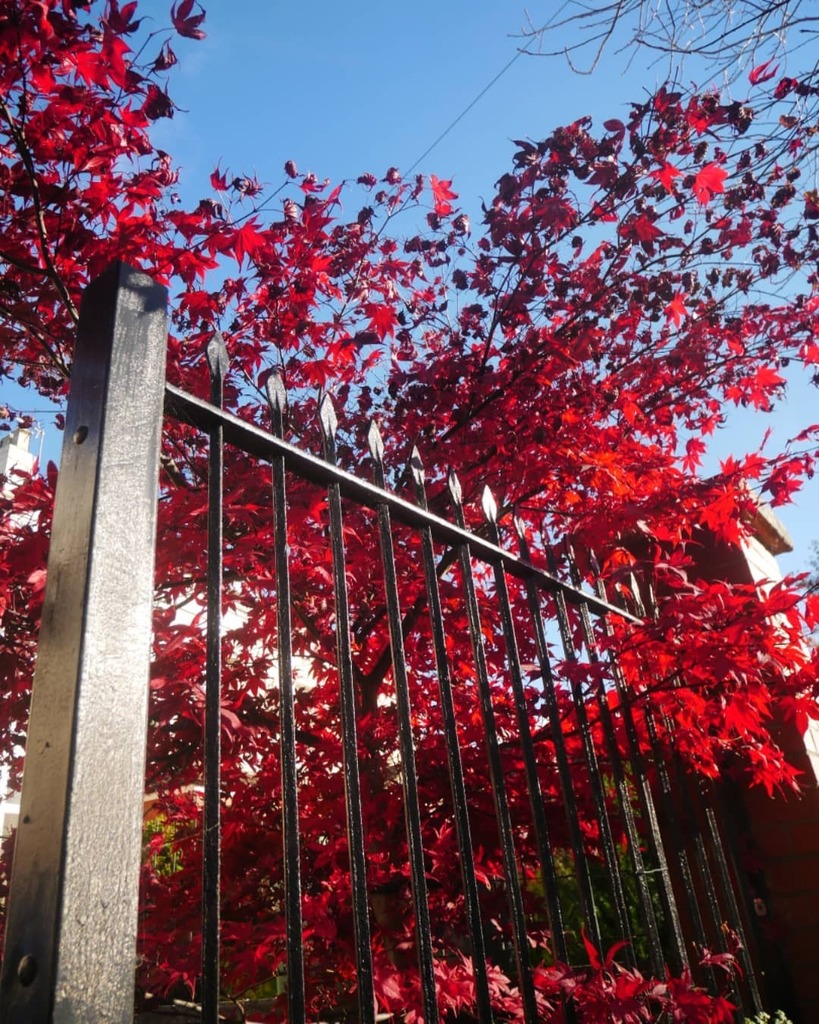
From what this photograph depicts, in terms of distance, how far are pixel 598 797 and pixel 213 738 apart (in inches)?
60.6

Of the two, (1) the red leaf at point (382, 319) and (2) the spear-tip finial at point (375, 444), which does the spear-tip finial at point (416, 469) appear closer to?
(2) the spear-tip finial at point (375, 444)

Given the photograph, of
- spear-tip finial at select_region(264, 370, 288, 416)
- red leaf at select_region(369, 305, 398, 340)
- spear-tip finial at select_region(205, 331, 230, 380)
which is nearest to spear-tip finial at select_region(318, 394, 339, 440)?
spear-tip finial at select_region(264, 370, 288, 416)

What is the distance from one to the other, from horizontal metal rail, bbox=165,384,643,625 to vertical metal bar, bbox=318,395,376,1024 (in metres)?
0.07

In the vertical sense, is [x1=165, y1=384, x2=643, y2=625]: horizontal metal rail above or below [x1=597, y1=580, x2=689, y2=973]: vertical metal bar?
above

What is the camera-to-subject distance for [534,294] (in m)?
4.14

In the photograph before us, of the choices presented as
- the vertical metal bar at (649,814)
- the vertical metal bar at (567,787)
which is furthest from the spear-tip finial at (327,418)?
the vertical metal bar at (649,814)

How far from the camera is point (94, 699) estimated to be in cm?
117

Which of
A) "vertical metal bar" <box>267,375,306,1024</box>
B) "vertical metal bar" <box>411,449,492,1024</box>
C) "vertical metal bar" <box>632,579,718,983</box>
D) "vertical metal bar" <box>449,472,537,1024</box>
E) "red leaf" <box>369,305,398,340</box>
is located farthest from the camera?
"red leaf" <box>369,305,398,340</box>

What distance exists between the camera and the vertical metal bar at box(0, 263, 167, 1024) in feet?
3.40

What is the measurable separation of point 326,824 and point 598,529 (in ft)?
5.87

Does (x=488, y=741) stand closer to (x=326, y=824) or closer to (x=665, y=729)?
(x=326, y=824)

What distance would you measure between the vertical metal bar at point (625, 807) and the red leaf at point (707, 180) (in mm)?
2202

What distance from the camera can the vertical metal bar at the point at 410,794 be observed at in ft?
5.33

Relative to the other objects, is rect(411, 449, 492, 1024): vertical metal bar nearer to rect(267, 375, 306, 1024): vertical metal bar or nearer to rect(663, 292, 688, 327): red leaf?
rect(267, 375, 306, 1024): vertical metal bar
